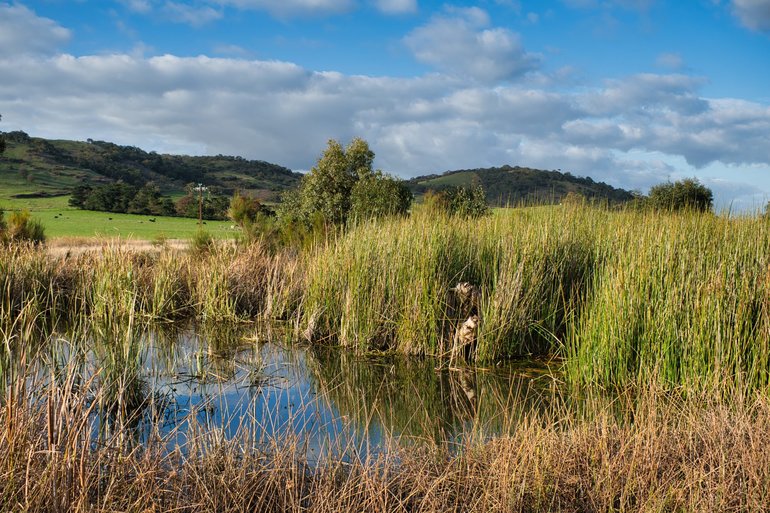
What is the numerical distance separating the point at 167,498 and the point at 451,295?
466 cm

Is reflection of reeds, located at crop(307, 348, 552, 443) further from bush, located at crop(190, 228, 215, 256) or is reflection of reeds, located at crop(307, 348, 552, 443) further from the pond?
bush, located at crop(190, 228, 215, 256)

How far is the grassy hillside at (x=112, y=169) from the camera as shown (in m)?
45.9

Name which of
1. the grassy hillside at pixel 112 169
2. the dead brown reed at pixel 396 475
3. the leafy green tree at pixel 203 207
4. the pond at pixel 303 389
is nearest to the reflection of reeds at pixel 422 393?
the pond at pixel 303 389

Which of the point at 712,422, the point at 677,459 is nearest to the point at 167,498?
the point at 677,459

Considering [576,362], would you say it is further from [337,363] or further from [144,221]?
[144,221]

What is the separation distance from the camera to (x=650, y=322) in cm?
518

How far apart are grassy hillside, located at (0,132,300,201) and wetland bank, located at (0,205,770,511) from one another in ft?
126

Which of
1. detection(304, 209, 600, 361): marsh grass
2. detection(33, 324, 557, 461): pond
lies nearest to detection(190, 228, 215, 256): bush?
detection(304, 209, 600, 361): marsh grass

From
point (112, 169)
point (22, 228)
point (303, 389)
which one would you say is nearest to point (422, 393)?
point (303, 389)

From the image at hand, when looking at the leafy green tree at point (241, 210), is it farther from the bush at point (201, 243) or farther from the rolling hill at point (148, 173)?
the rolling hill at point (148, 173)

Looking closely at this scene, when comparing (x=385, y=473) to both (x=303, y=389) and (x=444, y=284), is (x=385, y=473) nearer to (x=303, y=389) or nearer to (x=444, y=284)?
(x=303, y=389)

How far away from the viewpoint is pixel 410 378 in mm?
5926

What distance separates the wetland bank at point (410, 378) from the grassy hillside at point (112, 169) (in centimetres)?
3839

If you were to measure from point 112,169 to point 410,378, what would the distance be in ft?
185
